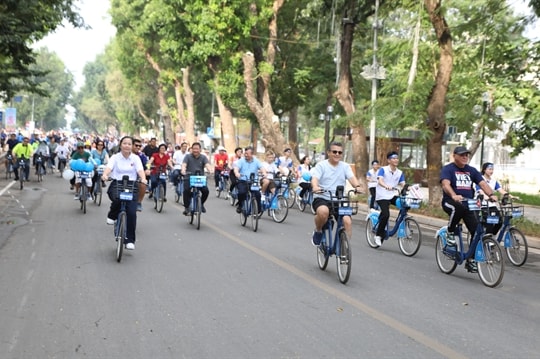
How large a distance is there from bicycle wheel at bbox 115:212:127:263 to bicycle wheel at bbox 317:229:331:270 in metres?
2.80

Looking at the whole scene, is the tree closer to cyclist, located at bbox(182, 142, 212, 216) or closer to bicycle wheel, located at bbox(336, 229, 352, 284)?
cyclist, located at bbox(182, 142, 212, 216)

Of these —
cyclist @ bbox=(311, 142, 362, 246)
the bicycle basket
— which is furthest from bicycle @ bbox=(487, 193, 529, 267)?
the bicycle basket

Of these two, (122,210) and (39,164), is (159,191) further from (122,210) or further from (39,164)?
(39,164)

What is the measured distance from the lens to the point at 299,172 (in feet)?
68.7

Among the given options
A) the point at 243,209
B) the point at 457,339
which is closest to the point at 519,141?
the point at 243,209

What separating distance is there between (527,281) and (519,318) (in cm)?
255

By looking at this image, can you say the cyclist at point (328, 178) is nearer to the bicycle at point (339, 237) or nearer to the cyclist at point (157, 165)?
the bicycle at point (339, 237)

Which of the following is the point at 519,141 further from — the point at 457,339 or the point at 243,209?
the point at 457,339

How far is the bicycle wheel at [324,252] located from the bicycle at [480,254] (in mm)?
1749

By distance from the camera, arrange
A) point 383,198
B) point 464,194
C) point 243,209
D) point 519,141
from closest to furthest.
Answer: point 464,194
point 383,198
point 243,209
point 519,141

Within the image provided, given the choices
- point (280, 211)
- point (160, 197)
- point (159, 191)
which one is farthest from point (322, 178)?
point (159, 191)

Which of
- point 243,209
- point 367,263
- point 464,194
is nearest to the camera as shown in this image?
point 464,194

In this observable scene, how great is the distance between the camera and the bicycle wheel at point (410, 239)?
10758 mm

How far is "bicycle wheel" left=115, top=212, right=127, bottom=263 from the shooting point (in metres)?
9.18
